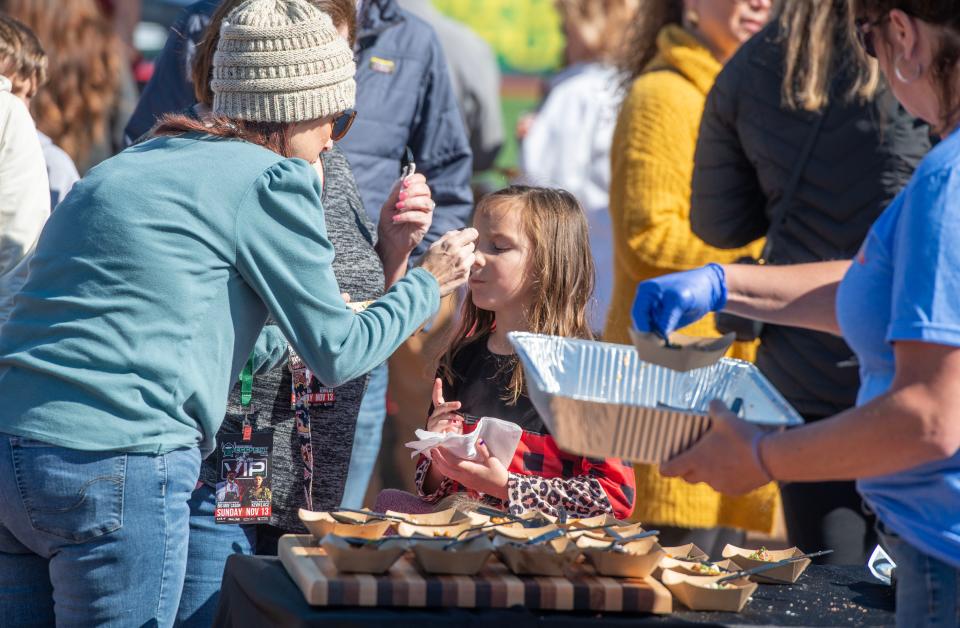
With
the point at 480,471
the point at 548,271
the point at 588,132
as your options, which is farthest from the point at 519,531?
the point at 588,132

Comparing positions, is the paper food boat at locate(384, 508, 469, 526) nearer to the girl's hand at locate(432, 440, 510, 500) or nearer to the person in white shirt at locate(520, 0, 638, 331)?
the girl's hand at locate(432, 440, 510, 500)

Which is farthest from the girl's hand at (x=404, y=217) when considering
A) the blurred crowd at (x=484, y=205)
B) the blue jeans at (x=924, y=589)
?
the blue jeans at (x=924, y=589)

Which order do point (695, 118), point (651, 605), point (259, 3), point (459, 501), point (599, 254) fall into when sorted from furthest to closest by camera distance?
point (599, 254) < point (695, 118) < point (459, 501) < point (259, 3) < point (651, 605)

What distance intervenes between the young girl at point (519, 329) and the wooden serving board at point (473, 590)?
54cm

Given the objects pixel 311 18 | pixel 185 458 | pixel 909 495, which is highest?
pixel 311 18

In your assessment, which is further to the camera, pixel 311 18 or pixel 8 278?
pixel 8 278

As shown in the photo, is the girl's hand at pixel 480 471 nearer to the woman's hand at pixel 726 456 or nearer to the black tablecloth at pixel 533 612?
the black tablecloth at pixel 533 612

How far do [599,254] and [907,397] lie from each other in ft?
10.4

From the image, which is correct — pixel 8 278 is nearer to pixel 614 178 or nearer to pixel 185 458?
pixel 185 458

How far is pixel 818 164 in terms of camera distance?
289 cm

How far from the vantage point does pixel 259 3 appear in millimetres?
2234

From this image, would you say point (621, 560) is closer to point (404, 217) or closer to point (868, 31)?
point (868, 31)

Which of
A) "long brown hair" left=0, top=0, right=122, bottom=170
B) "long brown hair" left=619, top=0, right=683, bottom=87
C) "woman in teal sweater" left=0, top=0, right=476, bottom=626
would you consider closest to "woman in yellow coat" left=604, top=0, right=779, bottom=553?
"long brown hair" left=619, top=0, right=683, bottom=87

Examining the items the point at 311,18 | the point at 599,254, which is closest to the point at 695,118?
the point at 599,254
